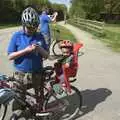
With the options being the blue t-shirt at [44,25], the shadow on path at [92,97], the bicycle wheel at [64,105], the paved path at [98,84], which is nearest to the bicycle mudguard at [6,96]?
the bicycle wheel at [64,105]

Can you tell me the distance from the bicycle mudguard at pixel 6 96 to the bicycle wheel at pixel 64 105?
1.06 meters

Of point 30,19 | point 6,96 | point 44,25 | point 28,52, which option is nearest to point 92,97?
point 28,52

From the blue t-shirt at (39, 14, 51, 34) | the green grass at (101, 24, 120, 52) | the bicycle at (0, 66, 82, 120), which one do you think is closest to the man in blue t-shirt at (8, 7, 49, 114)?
the bicycle at (0, 66, 82, 120)

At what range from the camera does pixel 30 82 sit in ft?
21.8

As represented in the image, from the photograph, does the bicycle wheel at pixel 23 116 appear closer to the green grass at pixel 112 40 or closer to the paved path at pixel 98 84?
the paved path at pixel 98 84

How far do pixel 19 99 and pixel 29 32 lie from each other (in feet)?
3.12

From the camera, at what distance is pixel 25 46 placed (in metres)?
6.43

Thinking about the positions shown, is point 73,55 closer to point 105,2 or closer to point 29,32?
point 29,32

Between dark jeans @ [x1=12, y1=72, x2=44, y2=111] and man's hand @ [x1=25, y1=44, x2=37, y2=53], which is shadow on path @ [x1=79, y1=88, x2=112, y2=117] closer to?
dark jeans @ [x1=12, y1=72, x2=44, y2=111]

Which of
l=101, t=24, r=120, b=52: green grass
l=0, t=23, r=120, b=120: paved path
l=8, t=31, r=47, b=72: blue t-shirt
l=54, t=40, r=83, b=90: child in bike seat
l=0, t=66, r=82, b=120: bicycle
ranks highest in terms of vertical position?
l=8, t=31, r=47, b=72: blue t-shirt

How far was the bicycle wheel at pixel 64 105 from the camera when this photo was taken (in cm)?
691

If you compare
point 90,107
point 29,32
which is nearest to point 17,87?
point 29,32

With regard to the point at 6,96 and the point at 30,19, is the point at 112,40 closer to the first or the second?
the point at 30,19

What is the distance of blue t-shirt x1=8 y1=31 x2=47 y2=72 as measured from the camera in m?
6.44
